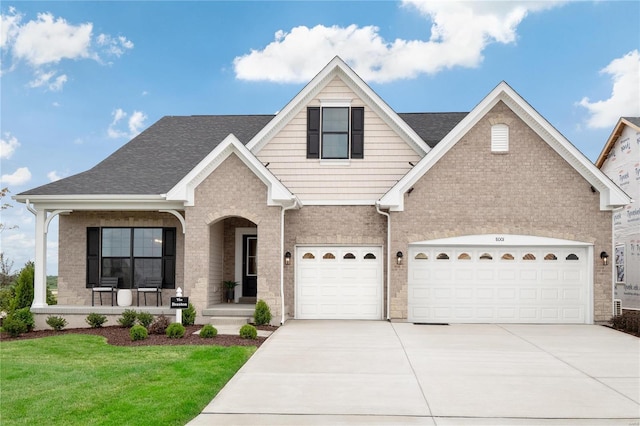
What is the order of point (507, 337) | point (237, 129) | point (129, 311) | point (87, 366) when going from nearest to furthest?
point (87, 366)
point (507, 337)
point (129, 311)
point (237, 129)

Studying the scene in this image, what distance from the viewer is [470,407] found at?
7422 mm

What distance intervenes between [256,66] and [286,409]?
24.7 meters

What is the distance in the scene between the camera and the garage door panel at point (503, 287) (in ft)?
51.8

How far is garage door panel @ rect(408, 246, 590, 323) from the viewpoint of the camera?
15.8 m

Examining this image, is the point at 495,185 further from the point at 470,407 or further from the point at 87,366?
the point at 87,366

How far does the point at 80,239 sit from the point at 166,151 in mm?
4105

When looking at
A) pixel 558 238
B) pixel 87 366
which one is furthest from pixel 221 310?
pixel 558 238

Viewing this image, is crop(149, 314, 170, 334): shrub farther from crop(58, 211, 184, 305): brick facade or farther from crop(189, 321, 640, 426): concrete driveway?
crop(58, 211, 184, 305): brick facade

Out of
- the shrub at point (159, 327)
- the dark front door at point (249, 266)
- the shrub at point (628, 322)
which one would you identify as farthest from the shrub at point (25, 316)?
the shrub at point (628, 322)

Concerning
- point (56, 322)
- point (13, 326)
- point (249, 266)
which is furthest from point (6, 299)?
point (249, 266)

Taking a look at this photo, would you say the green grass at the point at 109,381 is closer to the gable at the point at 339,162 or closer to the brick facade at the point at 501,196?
the gable at the point at 339,162

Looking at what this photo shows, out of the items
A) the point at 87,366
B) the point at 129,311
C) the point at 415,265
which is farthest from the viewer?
the point at 415,265

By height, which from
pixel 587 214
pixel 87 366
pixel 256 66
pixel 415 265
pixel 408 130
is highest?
pixel 256 66

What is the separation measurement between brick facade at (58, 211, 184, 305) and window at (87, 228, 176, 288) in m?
0.18
